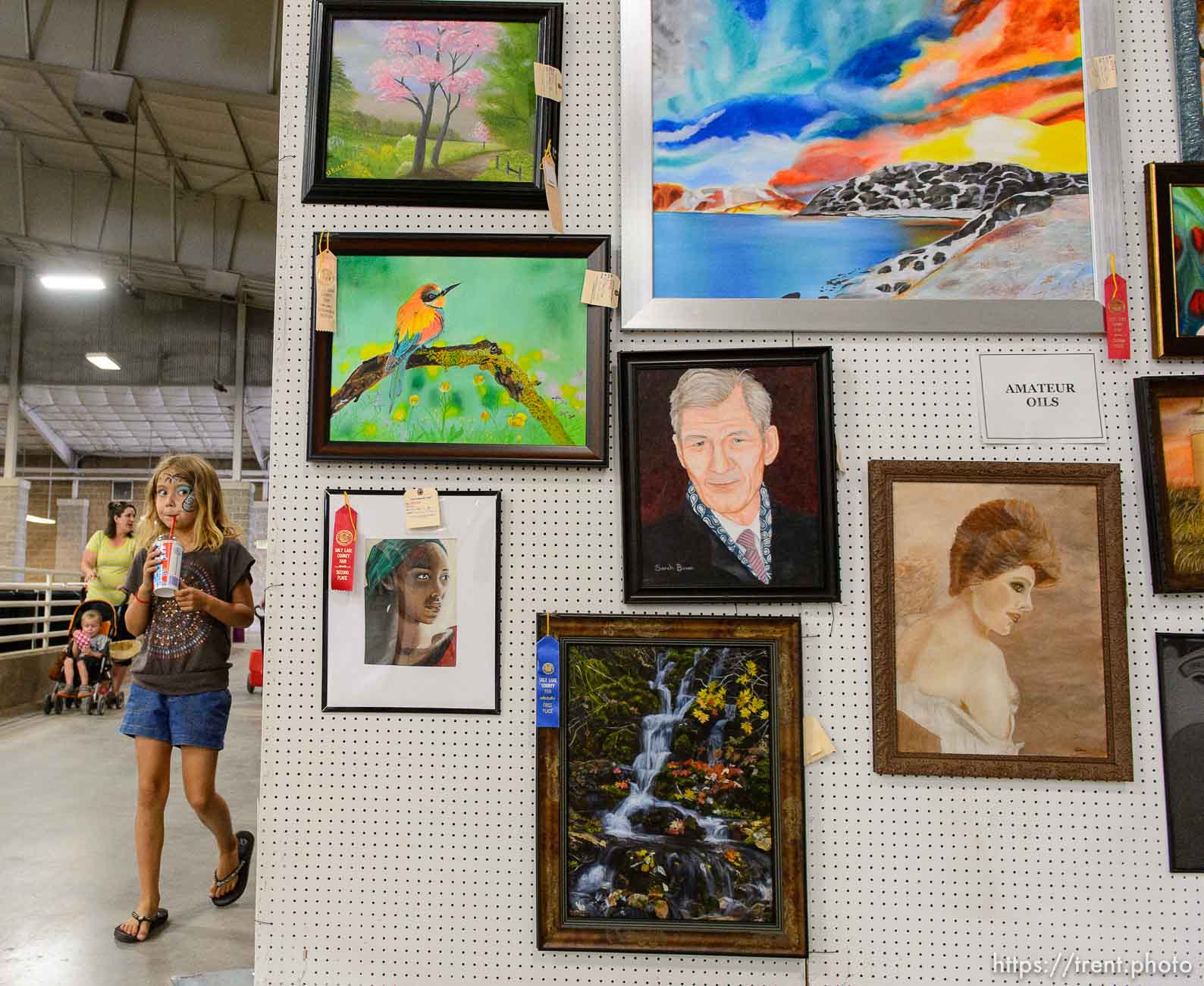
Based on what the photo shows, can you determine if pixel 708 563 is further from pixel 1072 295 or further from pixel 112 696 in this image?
pixel 112 696

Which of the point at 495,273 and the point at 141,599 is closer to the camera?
the point at 495,273

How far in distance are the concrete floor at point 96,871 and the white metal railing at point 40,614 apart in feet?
4.99

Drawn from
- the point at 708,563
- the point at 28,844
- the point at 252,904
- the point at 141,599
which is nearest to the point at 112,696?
the point at 28,844

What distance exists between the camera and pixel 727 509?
1860 millimetres

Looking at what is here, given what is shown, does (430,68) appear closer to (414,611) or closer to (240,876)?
(414,611)

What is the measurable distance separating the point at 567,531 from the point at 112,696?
6919 mm

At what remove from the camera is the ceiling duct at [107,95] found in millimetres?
6902

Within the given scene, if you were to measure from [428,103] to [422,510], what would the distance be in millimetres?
910

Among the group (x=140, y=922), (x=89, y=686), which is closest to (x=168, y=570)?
(x=140, y=922)

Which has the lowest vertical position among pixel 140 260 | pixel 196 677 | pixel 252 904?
pixel 252 904

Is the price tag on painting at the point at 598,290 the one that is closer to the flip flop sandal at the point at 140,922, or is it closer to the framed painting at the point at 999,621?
the framed painting at the point at 999,621

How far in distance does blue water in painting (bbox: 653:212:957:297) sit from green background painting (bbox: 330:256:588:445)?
21cm

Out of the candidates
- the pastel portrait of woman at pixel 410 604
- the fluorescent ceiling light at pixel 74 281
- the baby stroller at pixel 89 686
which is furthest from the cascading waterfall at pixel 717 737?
the fluorescent ceiling light at pixel 74 281

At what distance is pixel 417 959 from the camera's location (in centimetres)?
183
